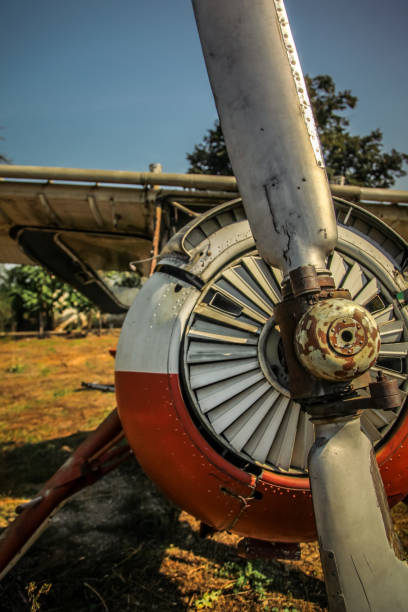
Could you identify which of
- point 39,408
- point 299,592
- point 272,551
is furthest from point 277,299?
point 39,408

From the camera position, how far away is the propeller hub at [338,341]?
45.1 inches

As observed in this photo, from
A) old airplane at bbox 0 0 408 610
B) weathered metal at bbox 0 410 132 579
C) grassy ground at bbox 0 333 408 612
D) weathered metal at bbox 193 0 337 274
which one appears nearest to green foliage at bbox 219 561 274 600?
grassy ground at bbox 0 333 408 612

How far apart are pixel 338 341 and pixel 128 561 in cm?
270

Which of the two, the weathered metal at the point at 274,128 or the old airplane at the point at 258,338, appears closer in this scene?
the old airplane at the point at 258,338

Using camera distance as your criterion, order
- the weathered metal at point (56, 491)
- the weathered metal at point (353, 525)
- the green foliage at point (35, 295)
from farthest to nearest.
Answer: the green foliage at point (35, 295) < the weathered metal at point (56, 491) < the weathered metal at point (353, 525)

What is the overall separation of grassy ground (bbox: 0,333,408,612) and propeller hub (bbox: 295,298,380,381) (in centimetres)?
200

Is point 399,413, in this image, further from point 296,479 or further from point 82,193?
point 82,193

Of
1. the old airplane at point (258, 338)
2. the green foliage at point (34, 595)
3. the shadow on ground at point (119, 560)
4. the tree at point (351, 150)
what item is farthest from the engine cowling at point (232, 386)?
the tree at point (351, 150)

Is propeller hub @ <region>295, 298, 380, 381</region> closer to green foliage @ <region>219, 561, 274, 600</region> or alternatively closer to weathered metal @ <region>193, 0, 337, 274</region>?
weathered metal @ <region>193, 0, 337, 274</region>

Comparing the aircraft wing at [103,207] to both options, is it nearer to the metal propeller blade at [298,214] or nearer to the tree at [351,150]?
the metal propeller blade at [298,214]

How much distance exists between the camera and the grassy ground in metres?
2.27

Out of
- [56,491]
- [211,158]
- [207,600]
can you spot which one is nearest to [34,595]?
[56,491]

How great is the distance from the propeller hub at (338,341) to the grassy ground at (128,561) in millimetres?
1998

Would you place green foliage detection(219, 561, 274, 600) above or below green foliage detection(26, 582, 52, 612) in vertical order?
below
